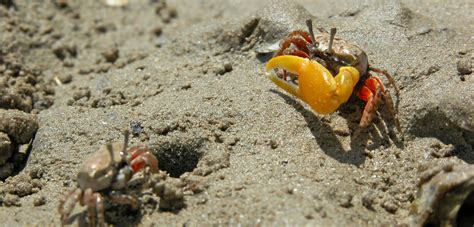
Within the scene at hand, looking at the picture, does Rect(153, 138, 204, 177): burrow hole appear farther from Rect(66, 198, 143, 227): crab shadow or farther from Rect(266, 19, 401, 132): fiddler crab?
Rect(266, 19, 401, 132): fiddler crab

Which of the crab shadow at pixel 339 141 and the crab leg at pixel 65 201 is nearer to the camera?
the crab leg at pixel 65 201

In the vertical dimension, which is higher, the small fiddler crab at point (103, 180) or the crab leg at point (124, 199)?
the small fiddler crab at point (103, 180)

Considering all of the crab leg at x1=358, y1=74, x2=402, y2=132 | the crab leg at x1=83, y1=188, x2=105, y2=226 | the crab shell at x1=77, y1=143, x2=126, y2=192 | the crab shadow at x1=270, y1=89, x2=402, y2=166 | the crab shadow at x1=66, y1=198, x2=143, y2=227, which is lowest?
the crab shadow at x1=270, y1=89, x2=402, y2=166

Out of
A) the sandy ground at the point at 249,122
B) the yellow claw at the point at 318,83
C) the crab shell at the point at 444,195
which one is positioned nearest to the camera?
the crab shell at the point at 444,195

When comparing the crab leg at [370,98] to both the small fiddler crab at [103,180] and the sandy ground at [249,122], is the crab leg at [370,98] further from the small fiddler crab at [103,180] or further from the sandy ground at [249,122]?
the small fiddler crab at [103,180]

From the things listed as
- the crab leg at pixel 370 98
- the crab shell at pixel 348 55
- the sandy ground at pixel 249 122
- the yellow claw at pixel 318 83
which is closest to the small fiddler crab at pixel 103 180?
the sandy ground at pixel 249 122

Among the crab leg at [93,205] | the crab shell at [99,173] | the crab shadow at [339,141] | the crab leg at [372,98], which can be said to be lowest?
the crab shadow at [339,141]

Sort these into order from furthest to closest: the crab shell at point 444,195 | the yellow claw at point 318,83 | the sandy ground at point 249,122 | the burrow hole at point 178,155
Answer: the burrow hole at point 178,155, the yellow claw at point 318,83, the sandy ground at point 249,122, the crab shell at point 444,195

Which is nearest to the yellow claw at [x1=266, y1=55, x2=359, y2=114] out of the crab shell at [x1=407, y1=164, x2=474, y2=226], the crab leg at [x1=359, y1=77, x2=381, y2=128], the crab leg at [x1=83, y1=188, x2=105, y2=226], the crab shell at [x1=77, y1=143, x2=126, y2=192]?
the crab leg at [x1=359, y1=77, x2=381, y2=128]
